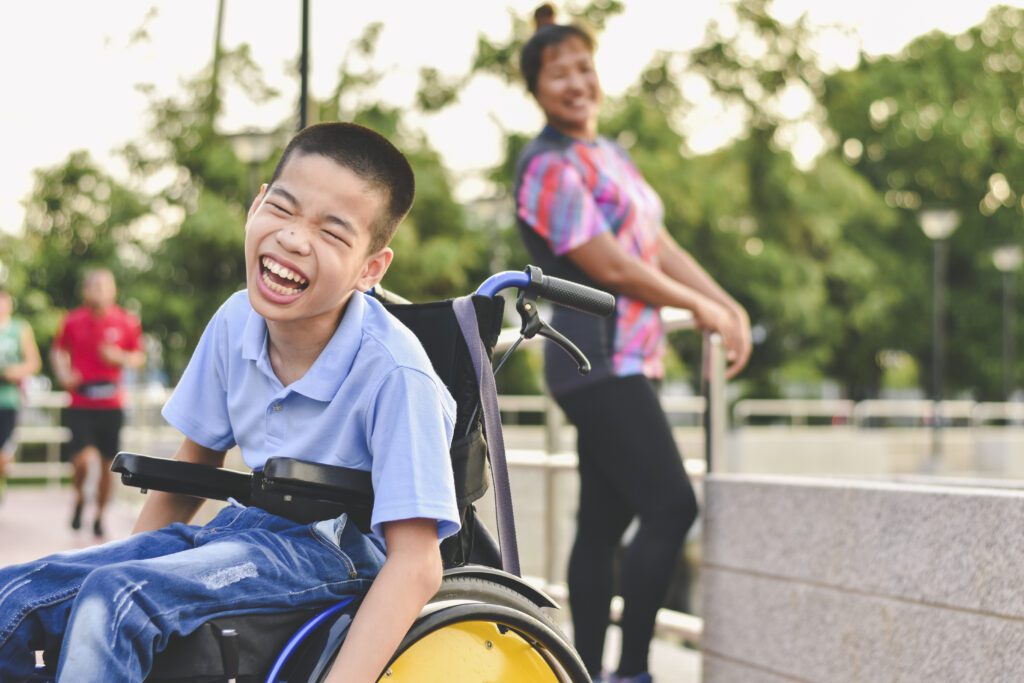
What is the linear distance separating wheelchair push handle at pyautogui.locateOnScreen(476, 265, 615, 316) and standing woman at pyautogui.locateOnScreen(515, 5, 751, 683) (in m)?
1.34

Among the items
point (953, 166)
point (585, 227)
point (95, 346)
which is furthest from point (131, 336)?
point (953, 166)

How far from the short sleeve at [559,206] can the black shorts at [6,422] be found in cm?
694

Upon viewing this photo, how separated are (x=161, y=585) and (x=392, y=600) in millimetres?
338

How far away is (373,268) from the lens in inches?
87.0

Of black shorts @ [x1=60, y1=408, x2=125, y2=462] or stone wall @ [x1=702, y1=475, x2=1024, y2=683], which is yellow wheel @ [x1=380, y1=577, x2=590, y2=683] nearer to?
stone wall @ [x1=702, y1=475, x2=1024, y2=683]

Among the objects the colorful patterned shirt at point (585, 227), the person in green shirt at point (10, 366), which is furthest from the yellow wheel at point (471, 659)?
the person in green shirt at point (10, 366)

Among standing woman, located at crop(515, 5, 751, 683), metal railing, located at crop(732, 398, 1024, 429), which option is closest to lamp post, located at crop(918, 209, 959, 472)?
metal railing, located at crop(732, 398, 1024, 429)

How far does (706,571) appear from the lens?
4.08 m

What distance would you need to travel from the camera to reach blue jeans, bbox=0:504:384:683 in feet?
5.73

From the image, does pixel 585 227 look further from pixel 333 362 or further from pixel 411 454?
pixel 411 454

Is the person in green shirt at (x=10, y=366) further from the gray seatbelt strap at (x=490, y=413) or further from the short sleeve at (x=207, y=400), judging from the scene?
→ the gray seatbelt strap at (x=490, y=413)

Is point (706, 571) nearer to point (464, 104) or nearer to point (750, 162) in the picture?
point (464, 104)

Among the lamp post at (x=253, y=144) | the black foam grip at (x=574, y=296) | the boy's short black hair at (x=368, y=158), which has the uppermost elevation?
the lamp post at (x=253, y=144)

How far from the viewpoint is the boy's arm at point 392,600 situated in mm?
1906
